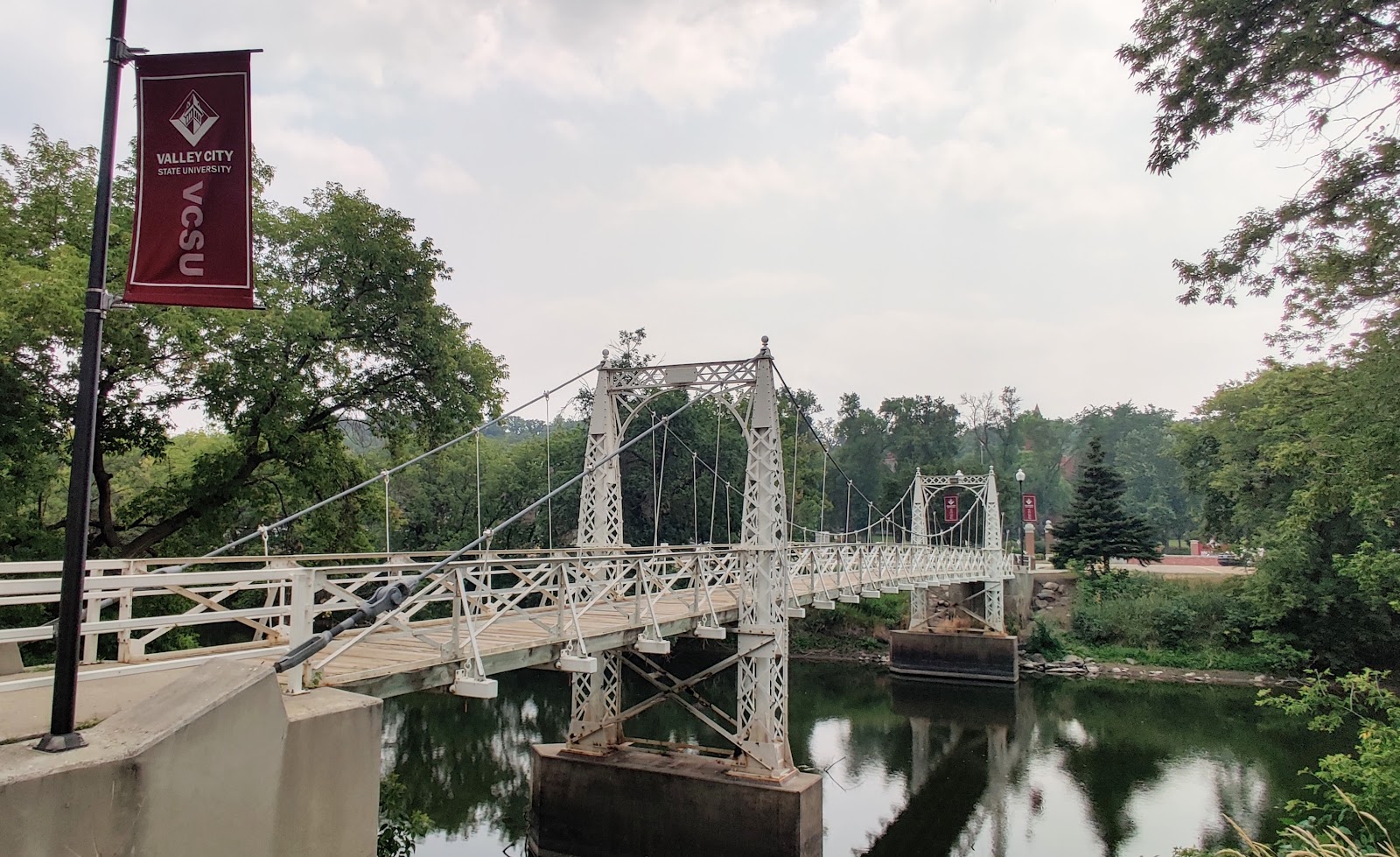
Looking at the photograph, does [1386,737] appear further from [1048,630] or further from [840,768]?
[1048,630]

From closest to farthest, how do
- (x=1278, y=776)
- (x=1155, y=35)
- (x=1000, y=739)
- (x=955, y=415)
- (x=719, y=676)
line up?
(x=1155, y=35)
(x=1278, y=776)
(x=1000, y=739)
(x=719, y=676)
(x=955, y=415)

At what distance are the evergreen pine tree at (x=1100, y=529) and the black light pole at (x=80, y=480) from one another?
3538 cm

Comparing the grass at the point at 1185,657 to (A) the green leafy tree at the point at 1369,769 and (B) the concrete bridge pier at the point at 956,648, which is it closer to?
(B) the concrete bridge pier at the point at 956,648

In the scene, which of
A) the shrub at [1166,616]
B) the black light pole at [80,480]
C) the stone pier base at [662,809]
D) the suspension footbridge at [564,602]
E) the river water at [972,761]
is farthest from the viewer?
the shrub at [1166,616]

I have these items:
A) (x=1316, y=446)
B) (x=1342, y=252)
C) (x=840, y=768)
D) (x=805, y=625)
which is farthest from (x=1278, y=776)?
(x=805, y=625)

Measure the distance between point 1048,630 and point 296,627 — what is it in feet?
93.6

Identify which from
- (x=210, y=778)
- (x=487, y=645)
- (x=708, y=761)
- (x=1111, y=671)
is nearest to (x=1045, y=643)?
(x=1111, y=671)

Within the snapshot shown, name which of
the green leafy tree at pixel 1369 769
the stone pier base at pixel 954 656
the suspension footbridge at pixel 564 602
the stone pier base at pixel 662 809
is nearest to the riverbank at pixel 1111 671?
the stone pier base at pixel 954 656

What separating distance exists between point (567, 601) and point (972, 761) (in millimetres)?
13068

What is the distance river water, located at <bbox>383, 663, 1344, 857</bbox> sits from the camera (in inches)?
536

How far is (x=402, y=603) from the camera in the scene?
6027 mm

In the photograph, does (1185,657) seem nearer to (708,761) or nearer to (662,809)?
(708,761)

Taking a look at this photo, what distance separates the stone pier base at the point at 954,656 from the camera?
27.3 m

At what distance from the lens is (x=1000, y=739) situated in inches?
786
